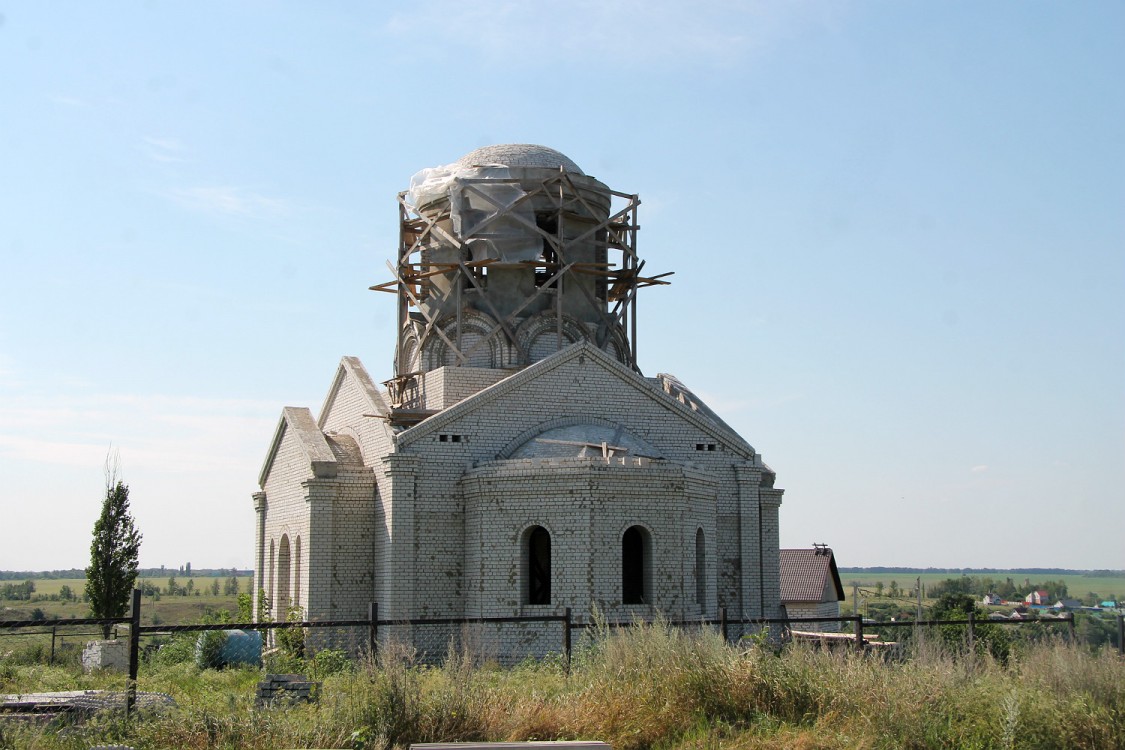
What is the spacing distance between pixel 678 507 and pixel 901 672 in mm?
7772

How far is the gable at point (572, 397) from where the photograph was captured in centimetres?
2061

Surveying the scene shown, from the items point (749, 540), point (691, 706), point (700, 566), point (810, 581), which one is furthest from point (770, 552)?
point (810, 581)

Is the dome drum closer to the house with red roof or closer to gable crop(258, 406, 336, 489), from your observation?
gable crop(258, 406, 336, 489)

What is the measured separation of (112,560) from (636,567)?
1386 centimetres

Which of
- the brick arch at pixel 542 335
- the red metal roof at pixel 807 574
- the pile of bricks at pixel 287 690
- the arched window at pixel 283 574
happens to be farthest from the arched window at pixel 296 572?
the red metal roof at pixel 807 574

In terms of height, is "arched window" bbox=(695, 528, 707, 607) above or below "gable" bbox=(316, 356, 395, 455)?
below

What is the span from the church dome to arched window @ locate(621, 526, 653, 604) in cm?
868

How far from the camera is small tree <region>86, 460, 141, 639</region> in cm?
2692

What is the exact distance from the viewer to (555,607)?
18.7 metres

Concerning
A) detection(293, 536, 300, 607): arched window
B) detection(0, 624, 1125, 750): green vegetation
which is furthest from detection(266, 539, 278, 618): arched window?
detection(0, 624, 1125, 750): green vegetation

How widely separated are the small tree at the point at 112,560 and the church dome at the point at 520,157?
11609mm

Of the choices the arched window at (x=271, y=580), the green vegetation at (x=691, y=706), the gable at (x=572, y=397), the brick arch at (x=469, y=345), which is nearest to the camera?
the green vegetation at (x=691, y=706)

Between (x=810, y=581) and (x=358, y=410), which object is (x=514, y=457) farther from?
(x=810, y=581)

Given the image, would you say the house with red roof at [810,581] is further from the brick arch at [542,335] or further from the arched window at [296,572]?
the arched window at [296,572]
